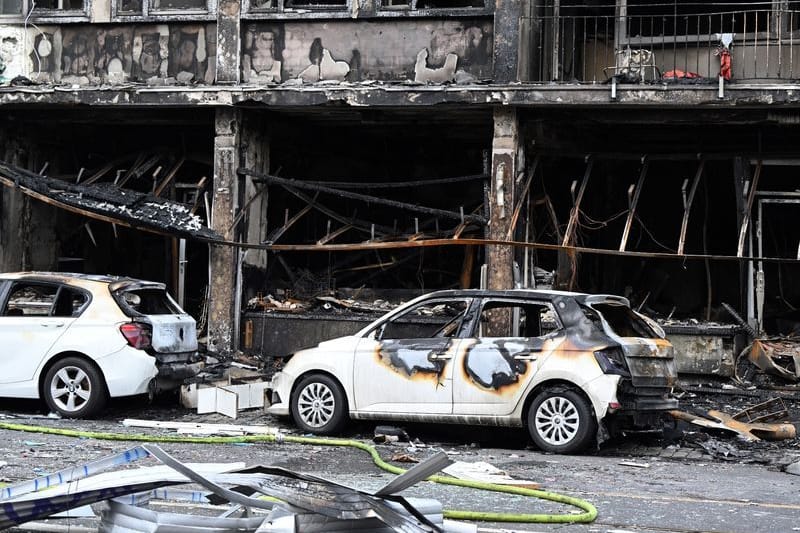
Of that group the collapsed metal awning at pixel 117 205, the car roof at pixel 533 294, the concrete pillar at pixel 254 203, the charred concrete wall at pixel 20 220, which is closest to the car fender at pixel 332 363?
the car roof at pixel 533 294

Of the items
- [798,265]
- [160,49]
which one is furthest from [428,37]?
[798,265]

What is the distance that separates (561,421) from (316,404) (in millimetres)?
2646

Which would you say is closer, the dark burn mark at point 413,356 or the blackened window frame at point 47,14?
the dark burn mark at point 413,356

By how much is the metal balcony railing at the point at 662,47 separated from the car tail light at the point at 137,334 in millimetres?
6403

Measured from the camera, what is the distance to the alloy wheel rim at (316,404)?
12445 millimetres

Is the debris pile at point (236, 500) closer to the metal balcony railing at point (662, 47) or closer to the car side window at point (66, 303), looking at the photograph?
the car side window at point (66, 303)

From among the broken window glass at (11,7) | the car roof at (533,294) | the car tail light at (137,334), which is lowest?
the car tail light at (137,334)

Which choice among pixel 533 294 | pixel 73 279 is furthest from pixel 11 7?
pixel 533 294

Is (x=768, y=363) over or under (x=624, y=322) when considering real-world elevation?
under

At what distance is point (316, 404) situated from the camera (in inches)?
492

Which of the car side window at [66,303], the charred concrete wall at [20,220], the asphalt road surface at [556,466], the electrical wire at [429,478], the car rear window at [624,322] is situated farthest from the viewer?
the charred concrete wall at [20,220]

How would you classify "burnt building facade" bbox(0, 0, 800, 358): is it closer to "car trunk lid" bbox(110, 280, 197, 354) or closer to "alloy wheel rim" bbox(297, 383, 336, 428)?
"car trunk lid" bbox(110, 280, 197, 354)

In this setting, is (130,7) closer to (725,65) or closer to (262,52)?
(262,52)

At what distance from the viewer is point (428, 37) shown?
16016 mm
